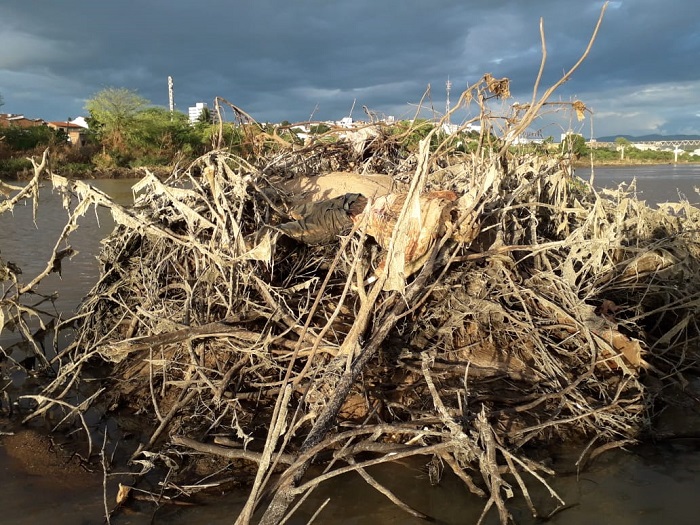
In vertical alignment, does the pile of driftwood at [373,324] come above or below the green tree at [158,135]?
below

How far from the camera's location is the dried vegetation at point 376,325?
2684 mm

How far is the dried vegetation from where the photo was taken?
2.68m

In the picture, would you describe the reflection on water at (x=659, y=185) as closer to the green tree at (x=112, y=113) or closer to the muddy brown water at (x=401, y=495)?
the muddy brown water at (x=401, y=495)

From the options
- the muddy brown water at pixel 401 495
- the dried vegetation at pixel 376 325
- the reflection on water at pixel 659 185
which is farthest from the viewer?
the reflection on water at pixel 659 185

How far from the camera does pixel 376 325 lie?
2629mm

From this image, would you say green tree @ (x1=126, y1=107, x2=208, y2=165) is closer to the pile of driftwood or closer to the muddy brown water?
the pile of driftwood

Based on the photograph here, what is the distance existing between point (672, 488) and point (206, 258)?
2794 millimetres

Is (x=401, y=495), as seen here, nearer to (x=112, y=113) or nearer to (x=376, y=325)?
(x=376, y=325)

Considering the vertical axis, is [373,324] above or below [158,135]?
below

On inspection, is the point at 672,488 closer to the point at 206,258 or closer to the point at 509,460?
the point at 509,460

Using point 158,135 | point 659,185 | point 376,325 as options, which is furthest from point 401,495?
point 158,135

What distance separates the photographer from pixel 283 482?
2.01 meters

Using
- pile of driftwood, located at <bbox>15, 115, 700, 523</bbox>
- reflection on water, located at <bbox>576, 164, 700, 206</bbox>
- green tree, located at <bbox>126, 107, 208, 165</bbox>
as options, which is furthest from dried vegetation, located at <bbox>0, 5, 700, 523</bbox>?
green tree, located at <bbox>126, 107, 208, 165</bbox>

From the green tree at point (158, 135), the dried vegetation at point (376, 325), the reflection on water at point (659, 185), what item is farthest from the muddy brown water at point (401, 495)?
the green tree at point (158, 135)
